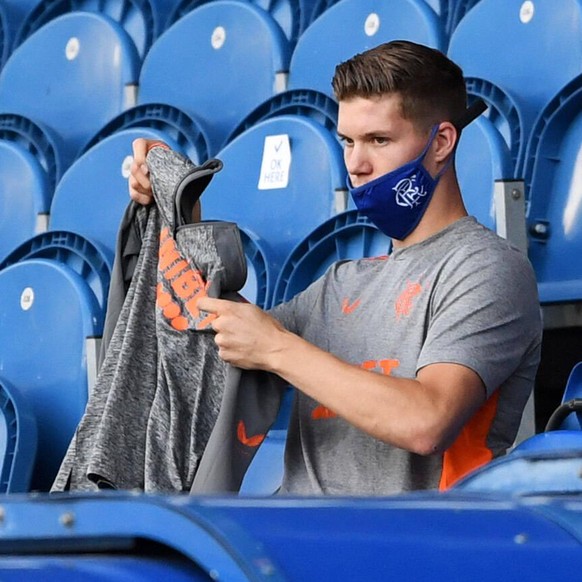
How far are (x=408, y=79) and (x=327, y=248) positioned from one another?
3.09ft

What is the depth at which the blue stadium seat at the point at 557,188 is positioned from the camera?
2.66 meters

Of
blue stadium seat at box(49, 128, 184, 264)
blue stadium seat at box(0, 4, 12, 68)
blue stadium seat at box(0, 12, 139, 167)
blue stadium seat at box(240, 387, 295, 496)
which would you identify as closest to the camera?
blue stadium seat at box(240, 387, 295, 496)

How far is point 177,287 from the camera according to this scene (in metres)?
1.91

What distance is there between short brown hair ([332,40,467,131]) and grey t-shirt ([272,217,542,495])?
0.50 feet

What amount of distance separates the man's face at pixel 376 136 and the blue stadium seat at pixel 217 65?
1614 millimetres

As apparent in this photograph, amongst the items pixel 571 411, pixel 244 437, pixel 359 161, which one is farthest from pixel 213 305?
pixel 571 411

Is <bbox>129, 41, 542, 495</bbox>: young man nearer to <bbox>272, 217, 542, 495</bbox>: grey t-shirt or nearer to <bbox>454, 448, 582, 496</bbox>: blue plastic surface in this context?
<bbox>272, 217, 542, 495</bbox>: grey t-shirt

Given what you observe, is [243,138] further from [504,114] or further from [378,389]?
[378,389]

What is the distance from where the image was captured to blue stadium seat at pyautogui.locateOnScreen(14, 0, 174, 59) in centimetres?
416

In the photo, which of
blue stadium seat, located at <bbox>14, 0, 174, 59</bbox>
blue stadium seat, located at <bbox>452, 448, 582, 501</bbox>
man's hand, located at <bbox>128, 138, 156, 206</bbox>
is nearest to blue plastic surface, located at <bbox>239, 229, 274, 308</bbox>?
man's hand, located at <bbox>128, 138, 156, 206</bbox>

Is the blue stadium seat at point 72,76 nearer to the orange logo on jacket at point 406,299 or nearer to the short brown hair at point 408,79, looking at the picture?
the short brown hair at point 408,79

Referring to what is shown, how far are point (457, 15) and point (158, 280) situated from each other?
5.54 feet

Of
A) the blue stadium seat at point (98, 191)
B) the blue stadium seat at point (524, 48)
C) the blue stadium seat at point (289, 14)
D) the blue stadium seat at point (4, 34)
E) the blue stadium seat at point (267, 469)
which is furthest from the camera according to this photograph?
the blue stadium seat at point (4, 34)

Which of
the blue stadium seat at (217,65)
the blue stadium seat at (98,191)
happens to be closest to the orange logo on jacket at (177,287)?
the blue stadium seat at (98,191)
